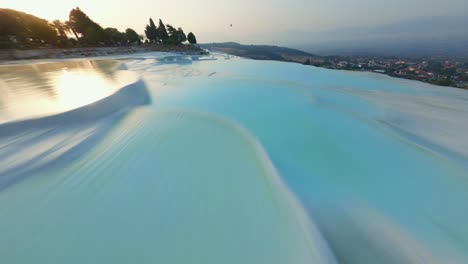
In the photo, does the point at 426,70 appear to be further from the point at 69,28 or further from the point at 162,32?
the point at 69,28

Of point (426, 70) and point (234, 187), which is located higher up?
point (234, 187)

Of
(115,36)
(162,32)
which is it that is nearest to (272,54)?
(162,32)

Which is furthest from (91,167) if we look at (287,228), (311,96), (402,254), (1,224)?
(311,96)

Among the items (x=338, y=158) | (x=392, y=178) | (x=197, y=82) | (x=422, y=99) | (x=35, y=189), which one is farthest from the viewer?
(x=197, y=82)

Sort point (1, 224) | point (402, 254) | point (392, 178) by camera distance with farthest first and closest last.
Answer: point (392, 178) < point (1, 224) < point (402, 254)

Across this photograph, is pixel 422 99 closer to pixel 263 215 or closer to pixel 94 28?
pixel 263 215

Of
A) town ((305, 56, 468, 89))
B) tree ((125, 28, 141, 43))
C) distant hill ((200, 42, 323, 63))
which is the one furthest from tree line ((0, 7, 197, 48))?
town ((305, 56, 468, 89))

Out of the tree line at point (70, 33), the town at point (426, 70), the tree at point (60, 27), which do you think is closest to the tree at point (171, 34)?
the tree line at point (70, 33)
